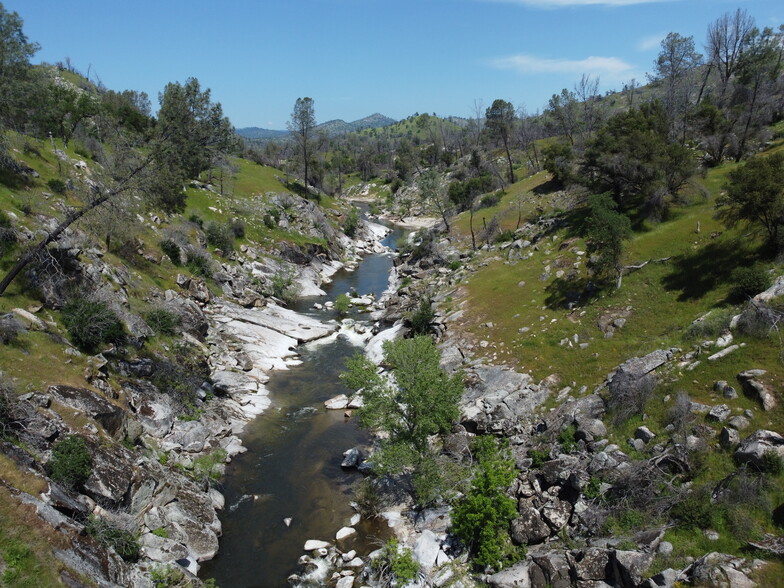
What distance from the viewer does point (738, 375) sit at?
2303cm

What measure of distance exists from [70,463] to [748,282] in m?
38.2

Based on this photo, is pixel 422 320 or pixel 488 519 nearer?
pixel 488 519

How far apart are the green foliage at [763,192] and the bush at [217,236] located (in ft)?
192

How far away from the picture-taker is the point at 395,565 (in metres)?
21.8

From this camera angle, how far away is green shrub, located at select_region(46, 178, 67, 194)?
42.9 metres

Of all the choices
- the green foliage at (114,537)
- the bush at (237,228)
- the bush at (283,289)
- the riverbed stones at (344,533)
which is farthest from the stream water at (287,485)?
the bush at (237,228)

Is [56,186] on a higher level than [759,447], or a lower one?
higher

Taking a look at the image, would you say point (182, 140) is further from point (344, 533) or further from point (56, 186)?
point (344, 533)

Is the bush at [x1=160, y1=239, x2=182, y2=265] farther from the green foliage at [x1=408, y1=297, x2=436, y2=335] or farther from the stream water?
the green foliage at [x1=408, y1=297, x2=436, y2=335]

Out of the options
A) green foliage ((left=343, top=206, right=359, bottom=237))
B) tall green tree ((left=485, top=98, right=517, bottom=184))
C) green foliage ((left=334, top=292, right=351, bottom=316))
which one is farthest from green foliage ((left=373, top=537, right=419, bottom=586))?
tall green tree ((left=485, top=98, right=517, bottom=184))

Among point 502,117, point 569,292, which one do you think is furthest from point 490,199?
point 569,292

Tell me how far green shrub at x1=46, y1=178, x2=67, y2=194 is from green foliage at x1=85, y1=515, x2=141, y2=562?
34.9 m

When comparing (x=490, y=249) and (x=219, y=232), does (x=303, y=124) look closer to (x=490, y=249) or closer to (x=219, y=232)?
(x=219, y=232)

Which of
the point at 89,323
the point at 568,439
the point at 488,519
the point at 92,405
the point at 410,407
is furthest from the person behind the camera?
the point at 89,323
